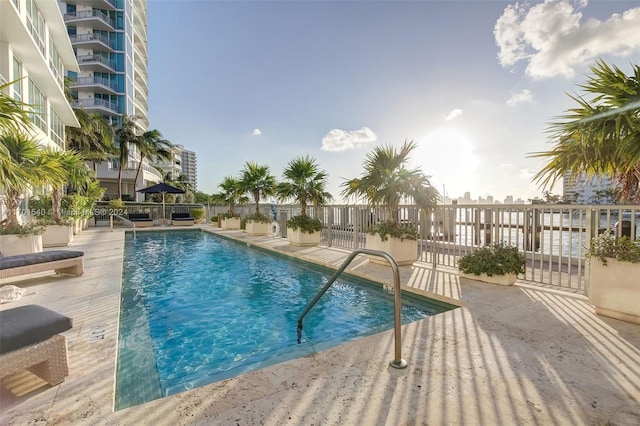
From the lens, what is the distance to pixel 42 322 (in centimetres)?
202

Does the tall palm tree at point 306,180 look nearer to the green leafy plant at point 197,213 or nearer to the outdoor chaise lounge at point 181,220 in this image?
the outdoor chaise lounge at point 181,220

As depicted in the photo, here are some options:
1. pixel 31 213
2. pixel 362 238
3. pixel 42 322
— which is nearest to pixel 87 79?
pixel 31 213

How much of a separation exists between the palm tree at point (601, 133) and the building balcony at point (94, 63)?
41.7 meters

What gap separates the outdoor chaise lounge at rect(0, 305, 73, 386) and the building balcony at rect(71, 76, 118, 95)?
3949 centimetres

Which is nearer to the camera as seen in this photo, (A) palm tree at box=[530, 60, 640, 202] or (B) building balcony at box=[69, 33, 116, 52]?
(A) palm tree at box=[530, 60, 640, 202]

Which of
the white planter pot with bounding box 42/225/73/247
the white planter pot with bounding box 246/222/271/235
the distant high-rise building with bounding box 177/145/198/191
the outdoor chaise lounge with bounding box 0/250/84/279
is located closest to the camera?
the outdoor chaise lounge with bounding box 0/250/84/279

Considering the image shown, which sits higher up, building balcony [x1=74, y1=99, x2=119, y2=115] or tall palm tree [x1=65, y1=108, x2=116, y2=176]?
building balcony [x1=74, y1=99, x2=119, y2=115]

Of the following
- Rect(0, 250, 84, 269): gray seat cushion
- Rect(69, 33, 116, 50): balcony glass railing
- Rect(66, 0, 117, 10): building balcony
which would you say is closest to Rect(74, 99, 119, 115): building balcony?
Rect(69, 33, 116, 50): balcony glass railing

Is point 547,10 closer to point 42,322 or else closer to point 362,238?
point 362,238

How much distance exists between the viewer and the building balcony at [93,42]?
30.9 meters

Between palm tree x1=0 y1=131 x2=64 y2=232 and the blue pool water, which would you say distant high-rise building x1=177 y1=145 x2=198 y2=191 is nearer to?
palm tree x1=0 y1=131 x2=64 y2=232

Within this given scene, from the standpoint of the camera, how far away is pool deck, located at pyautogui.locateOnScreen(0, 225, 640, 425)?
170 centimetres

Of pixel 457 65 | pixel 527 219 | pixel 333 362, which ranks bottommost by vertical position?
pixel 333 362

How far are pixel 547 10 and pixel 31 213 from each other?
1602 centimetres
